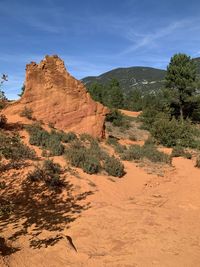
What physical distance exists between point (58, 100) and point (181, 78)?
55.5 feet

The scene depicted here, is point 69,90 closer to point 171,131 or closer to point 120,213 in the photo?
point 171,131

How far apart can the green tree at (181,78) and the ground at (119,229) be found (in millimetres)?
19950

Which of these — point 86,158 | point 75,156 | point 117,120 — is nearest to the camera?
point 75,156

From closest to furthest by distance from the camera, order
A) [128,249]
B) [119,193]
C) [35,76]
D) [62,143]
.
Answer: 1. [128,249]
2. [119,193]
3. [62,143]
4. [35,76]

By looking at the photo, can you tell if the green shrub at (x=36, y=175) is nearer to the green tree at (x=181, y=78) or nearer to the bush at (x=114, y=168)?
the bush at (x=114, y=168)

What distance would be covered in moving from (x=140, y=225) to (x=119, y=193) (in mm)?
3054

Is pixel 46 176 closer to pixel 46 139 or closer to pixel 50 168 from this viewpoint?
pixel 50 168

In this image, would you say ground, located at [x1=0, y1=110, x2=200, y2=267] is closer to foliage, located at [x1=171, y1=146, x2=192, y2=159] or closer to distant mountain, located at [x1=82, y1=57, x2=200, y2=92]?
foliage, located at [x1=171, y1=146, x2=192, y2=159]

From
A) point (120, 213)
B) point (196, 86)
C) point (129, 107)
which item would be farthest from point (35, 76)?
point (129, 107)

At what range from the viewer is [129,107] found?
5600cm

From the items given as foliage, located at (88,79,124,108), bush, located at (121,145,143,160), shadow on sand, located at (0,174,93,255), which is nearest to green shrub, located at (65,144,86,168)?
shadow on sand, located at (0,174,93,255)

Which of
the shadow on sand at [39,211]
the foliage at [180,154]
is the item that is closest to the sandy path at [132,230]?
the shadow on sand at [39,211]

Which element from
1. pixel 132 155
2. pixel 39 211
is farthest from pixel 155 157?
pixel 39 211

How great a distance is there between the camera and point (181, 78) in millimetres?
31297
